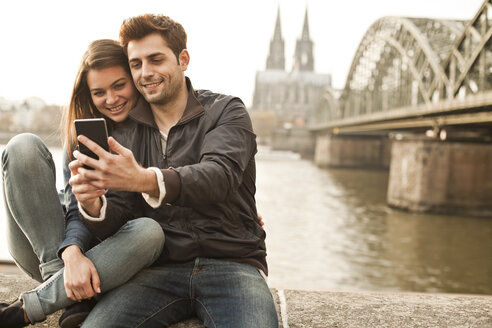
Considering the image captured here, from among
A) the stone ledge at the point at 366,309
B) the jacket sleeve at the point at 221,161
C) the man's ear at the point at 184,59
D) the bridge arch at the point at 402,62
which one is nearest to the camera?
the jacket sleeve at the point at 221,161

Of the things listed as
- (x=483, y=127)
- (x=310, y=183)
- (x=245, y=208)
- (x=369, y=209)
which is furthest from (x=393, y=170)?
(x=245, y=208)

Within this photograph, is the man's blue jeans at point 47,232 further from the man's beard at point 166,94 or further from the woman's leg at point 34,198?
the man's beard at point 166,94

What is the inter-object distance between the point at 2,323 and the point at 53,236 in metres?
0.34

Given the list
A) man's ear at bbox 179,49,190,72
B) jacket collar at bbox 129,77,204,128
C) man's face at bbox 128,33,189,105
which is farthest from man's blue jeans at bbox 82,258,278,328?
man's ear at bbox 179,49,190,72

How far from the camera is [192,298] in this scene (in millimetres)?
2004

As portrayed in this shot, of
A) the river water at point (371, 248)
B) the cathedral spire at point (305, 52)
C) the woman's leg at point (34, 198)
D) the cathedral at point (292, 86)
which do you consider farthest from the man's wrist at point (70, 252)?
the cathedral spire at point (305, 52)

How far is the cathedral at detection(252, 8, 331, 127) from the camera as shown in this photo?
9744 centimetres

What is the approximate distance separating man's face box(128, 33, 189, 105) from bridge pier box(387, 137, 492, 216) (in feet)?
52.6

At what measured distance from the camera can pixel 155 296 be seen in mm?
1966

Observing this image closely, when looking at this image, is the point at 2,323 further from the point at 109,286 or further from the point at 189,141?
the point at 189,141

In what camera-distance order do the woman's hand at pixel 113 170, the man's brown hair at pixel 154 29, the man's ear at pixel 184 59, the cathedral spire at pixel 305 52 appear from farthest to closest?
1. the cathedral spire at pixel 305 52
2. the man's ear at pixel 184 59
3. the man's brown hair at pixel 154 29
4. the woman's hand at pixel 113 170

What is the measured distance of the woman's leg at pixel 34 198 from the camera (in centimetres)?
191

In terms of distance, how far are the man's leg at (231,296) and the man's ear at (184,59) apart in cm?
77

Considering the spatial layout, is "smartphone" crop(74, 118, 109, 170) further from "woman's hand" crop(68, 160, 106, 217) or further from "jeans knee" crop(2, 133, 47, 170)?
"jeans knee" crop(2, 133, 47, 170)
